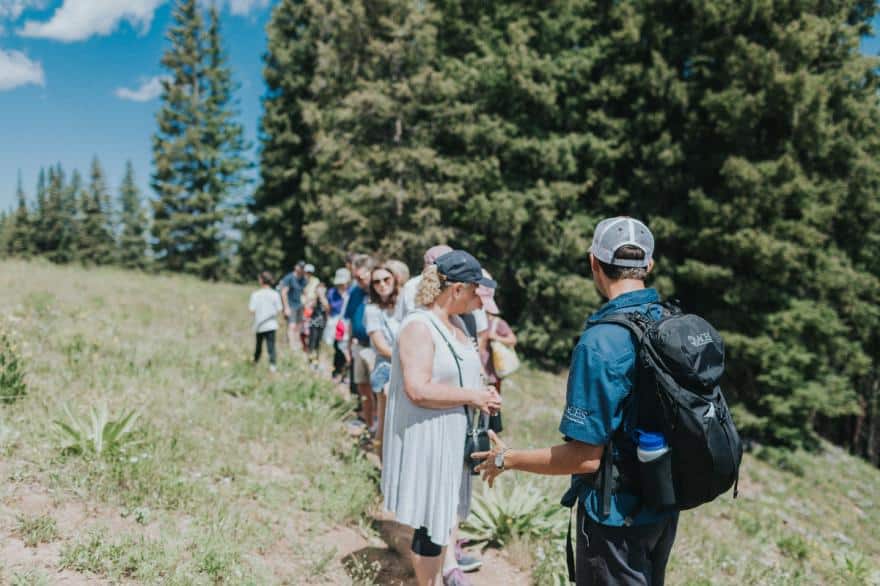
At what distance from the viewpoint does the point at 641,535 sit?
81.2 inches

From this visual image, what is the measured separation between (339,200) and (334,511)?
47.1 ft

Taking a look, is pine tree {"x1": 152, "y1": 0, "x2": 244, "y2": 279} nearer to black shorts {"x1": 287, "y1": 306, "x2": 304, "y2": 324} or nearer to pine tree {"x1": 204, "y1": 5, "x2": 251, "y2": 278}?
pine tree {"x1": 204, "y1": 5, "x2": 251, "y2": 278}

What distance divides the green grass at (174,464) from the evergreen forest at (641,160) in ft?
37.1

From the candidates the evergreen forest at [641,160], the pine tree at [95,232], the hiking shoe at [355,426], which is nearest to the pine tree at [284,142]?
the evergreen forest at [641,160]

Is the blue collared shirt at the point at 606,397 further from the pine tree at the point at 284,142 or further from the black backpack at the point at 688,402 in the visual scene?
the pine tree at the point at 284,142

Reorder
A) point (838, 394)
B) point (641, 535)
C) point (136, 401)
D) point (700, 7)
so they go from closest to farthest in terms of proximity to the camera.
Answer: point (641, 535) → point (136, 401) → point (838, 394) → point (700, 7)

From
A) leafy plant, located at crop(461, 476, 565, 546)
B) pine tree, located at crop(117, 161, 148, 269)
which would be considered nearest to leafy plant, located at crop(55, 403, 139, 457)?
leafy plant, located at crop(461, 476, 565, 546)

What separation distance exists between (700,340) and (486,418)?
139 cm

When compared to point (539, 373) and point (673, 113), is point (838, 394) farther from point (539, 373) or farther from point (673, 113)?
point (673, 113)

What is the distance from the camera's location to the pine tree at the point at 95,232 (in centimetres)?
5188

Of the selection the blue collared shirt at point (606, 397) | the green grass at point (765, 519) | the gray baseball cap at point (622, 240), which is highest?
the gray baseball cap at point (622, 240)

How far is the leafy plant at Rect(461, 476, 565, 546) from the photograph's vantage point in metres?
4.51

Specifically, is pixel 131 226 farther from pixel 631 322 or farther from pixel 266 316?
pixel 631 322

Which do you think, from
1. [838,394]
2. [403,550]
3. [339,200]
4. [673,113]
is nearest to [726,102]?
[673,113]
